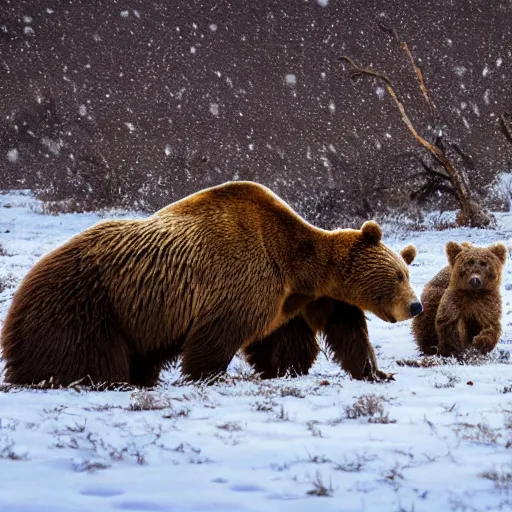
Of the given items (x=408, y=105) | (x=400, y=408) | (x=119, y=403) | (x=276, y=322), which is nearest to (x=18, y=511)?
(x=119, y=403)

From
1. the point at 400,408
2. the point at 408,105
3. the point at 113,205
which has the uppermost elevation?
the point at 408,105

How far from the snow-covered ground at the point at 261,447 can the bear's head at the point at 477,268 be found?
1.99 m

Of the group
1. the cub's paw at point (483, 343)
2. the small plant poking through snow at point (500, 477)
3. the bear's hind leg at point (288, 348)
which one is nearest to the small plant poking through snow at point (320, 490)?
the small plant poking through snow at point (500, 477)

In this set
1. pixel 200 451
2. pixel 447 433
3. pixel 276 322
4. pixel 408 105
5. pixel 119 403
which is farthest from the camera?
pixel 408 105

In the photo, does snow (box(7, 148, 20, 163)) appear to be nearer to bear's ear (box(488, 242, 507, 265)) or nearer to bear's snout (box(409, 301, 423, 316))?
bear's ear (box(488, 242, 507, 265))

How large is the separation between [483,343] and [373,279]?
1.93 meters

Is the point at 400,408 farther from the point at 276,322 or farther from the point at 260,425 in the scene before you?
the point at 276,322

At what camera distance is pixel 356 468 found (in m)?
3.19

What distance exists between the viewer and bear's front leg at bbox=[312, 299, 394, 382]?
6.04 m

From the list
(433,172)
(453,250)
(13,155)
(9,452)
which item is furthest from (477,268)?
(13,155)

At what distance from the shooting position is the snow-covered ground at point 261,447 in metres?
2.83

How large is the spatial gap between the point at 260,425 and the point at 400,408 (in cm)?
97

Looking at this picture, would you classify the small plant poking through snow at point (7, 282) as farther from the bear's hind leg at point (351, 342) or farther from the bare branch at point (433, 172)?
the bare branch at point (433, 172)

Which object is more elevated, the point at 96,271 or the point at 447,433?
the point at 96,271
